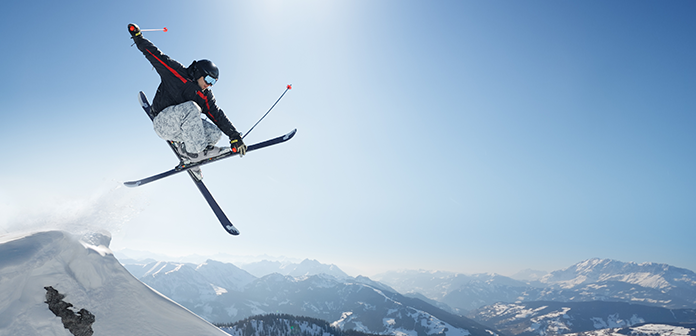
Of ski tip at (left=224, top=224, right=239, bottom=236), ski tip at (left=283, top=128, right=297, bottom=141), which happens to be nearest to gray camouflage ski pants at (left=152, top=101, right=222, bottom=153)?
ski tip at (left=283, top=128, right=297, bottom=141)

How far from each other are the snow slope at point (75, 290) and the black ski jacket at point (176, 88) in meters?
7.43

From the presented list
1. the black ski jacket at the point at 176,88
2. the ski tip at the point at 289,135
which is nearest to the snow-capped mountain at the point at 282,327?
the ski tip at the point at 289,135

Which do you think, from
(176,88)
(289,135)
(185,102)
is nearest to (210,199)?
(289,135)

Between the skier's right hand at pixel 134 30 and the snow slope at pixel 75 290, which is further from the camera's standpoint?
the snow slope at pixel 75 290

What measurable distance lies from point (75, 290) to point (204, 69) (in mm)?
9904

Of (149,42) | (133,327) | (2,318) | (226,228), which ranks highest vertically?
(149,42)

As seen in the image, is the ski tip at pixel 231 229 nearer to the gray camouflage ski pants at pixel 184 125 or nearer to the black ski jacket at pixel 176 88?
the gray camouflage ski pants at pixel 184 125

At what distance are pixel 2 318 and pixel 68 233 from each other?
4.24 meters

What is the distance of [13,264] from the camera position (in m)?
8.47

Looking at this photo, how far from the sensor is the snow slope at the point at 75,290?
26.7ft

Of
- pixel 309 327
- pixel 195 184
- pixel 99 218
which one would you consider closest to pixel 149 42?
pixel 195 184

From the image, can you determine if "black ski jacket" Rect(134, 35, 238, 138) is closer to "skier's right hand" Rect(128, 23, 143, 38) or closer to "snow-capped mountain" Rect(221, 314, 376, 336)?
"skier's right hand" Rect(128, 23, 143, 38)

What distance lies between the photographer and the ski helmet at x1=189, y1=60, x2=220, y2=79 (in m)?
5.70

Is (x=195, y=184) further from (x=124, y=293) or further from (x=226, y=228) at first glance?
(x=124, y=293)
